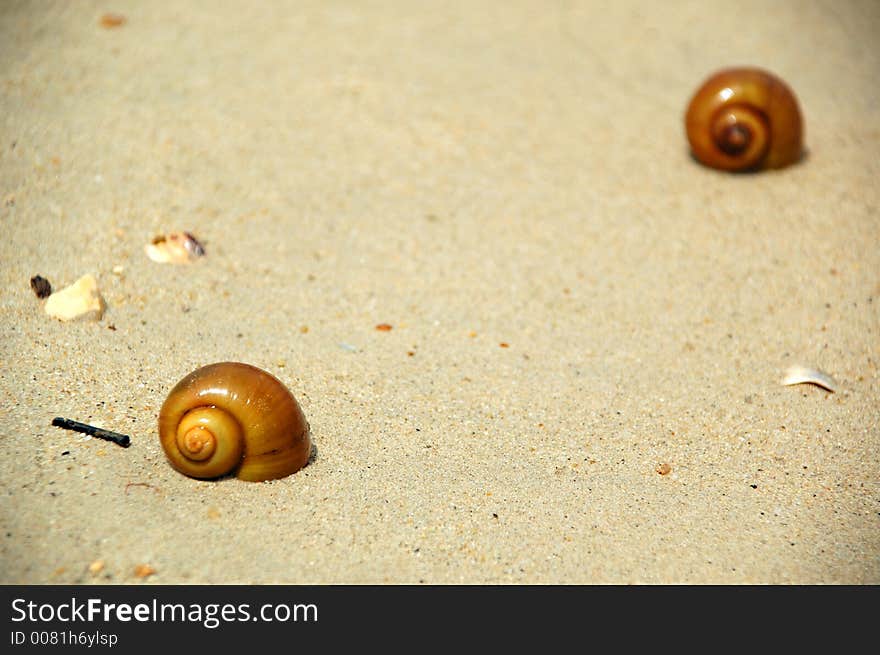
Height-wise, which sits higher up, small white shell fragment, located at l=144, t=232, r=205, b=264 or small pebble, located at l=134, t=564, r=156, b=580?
small white shell fragment, located at l=144, t=232, r=205, b=264

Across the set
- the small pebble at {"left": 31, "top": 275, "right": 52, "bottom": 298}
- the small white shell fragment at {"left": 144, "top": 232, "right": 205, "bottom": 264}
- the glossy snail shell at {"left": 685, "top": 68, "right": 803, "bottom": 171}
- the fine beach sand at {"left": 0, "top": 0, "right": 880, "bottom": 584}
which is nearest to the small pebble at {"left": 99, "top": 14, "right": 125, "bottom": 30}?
the fine beach sand at {"left": 0, "top": 0, "right": 880, "bottom": 584}

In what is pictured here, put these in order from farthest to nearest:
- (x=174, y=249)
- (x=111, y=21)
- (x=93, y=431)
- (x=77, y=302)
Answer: (x=111, y=21) → (x=174, y=249) → (x=77, y=302) → (x=93, y=431)

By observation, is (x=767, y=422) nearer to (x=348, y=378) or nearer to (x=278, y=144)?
(x=348, y=378)

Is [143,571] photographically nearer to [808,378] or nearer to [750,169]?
[808,378]

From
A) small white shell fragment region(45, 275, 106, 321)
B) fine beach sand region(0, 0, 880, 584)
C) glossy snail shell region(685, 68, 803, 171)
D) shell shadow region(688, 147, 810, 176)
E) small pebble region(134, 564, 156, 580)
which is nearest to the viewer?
small pebble region(134, 564, 156, 580)

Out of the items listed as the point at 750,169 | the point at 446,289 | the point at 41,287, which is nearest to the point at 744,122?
the point at 750,169

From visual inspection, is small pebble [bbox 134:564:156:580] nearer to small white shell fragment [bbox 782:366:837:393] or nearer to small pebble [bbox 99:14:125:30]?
small white shell fragment [bbox 782:366:837:393]
